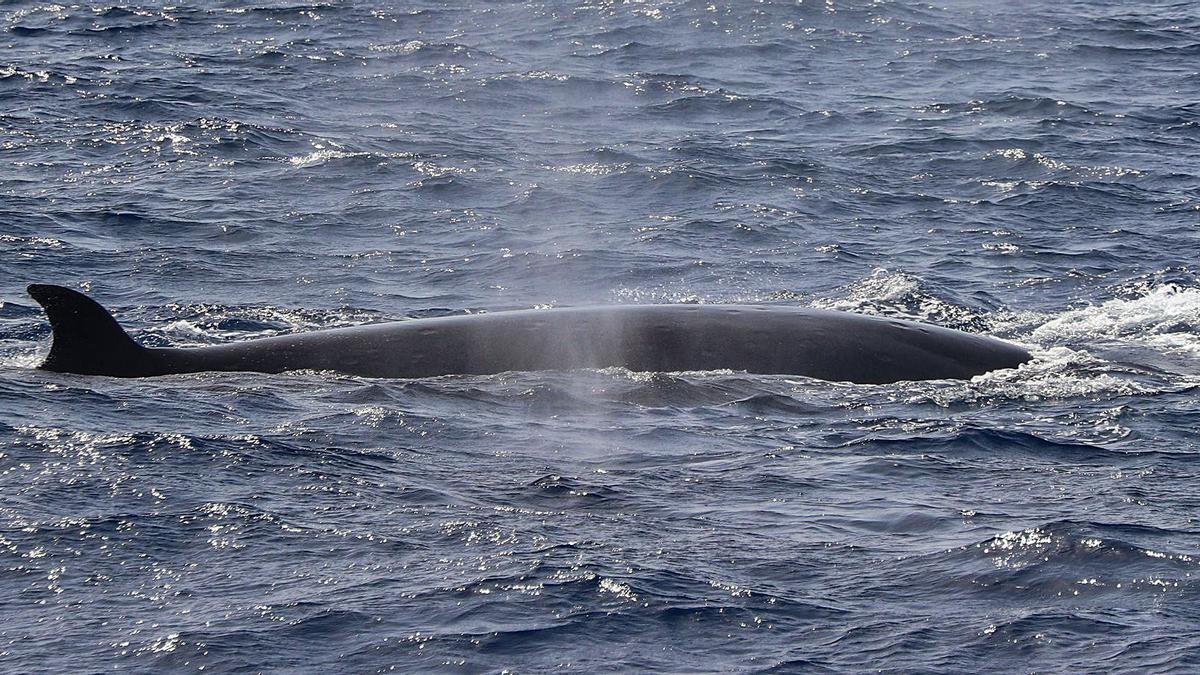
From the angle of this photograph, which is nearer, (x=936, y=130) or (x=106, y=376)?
(x=106, y=376)

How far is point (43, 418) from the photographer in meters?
12.9

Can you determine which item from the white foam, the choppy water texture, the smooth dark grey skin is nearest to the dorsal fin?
the smooth dark grey skin

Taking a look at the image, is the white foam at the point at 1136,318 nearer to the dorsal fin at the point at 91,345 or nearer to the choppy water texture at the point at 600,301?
the choppy water texture at the point at 600,301

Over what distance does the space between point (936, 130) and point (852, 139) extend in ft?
5.07

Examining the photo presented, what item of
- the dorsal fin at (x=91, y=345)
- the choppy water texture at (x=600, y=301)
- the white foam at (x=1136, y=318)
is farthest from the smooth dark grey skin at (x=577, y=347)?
the white foam at (x=1136, y=318)

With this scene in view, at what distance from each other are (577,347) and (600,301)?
4.26 m

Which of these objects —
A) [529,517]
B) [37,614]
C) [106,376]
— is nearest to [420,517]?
[529,517]

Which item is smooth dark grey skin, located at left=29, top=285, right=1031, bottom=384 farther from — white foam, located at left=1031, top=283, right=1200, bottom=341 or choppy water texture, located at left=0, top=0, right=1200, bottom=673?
white foam, located at left=1031, top=283, right=1200, bottom=341

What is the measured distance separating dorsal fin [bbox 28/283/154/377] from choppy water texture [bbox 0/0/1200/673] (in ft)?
1.02

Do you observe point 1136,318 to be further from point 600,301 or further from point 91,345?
point 91,345

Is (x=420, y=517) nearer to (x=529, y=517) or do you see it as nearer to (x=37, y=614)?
(x=529, y=517)

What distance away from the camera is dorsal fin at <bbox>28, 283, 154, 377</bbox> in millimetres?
14172

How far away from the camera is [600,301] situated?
18.9 m

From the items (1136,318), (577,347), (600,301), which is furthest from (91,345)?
(1136,318)
